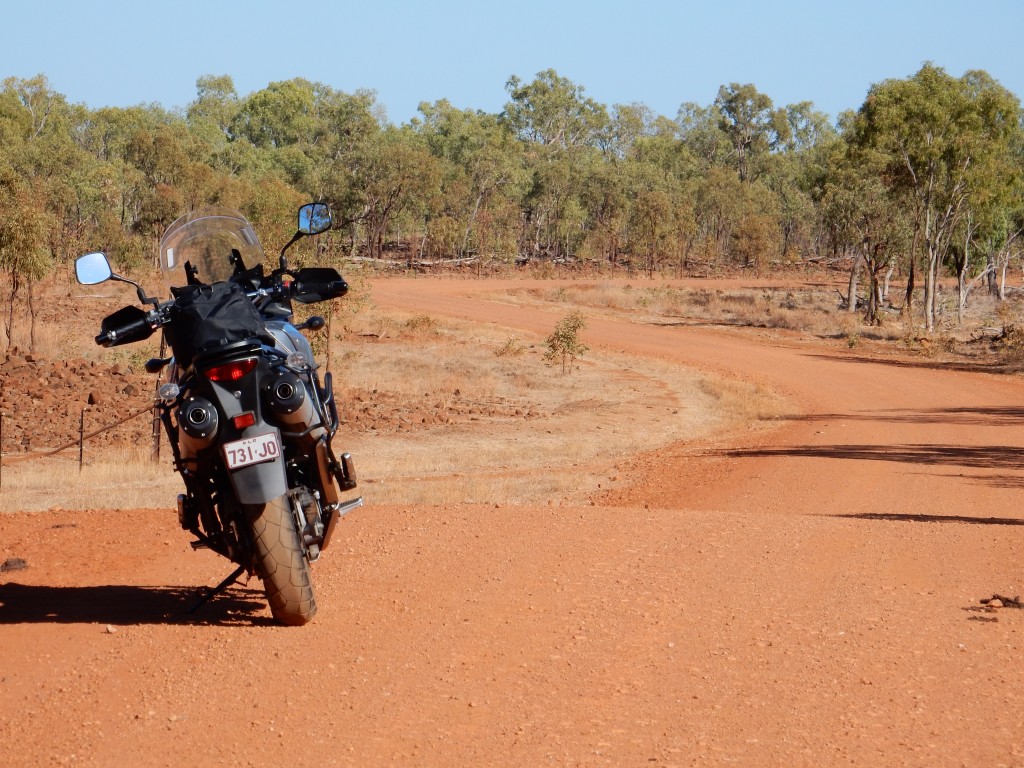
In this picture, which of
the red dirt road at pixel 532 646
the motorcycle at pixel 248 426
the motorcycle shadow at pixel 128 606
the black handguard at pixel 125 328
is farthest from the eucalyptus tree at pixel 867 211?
the black handguard at pixel 125 328

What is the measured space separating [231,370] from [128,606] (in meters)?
1.72

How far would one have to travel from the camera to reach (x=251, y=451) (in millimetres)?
5961

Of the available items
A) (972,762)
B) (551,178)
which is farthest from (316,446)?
(551,178)

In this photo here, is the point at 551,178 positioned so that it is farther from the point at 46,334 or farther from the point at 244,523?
the point at 244,523

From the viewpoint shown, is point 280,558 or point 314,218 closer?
point 280,558

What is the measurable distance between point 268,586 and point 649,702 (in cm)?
201

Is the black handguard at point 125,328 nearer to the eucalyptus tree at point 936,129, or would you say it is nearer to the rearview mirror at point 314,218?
the rearview mirror at point 314,218

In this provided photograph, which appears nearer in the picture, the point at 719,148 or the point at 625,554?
the point at 625,554

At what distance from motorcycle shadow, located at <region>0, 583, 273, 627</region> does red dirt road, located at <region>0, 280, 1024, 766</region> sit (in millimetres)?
24

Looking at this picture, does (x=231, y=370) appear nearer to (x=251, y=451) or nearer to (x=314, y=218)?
(x=251, y=451)

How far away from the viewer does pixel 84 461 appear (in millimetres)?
18500

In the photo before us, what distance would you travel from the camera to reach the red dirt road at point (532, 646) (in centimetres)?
476

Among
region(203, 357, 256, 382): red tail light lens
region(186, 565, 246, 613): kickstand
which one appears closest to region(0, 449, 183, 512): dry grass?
region(186, 565, 246, 613): kickstand

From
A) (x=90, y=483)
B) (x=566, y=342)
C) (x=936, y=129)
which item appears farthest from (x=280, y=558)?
(x=936, y=129)
